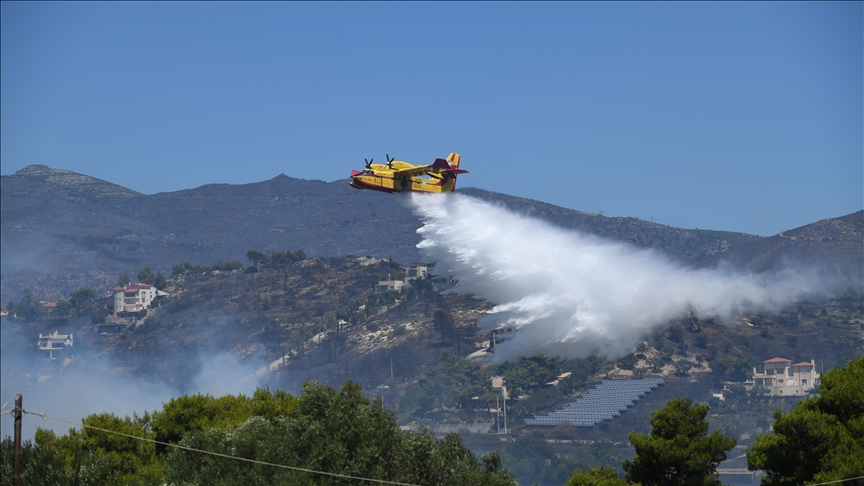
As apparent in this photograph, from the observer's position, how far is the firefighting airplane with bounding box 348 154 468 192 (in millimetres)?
67750

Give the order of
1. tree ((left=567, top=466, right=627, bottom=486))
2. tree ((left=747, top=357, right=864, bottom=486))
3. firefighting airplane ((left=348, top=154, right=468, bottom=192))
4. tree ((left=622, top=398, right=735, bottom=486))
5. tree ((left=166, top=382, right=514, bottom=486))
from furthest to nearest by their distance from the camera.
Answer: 1. firefighting airplane ((left=348, top=154, right=468, bottom=192))
2. tree ((left=166, top=382, right=514, bottom=486))
3. tree ((left=622, top=398, right=735, bottom=486))
4. tree ((left=567, top=466, right=627, bottom=486))
5. tree ((left=747, top=357, right=864, bottom=486))

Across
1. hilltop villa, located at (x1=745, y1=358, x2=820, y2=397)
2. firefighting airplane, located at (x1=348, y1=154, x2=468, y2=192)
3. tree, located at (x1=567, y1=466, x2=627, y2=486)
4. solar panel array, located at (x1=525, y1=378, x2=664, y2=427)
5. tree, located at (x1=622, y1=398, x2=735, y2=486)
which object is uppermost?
firefighting airplane, located at (x1=348, y1=154, x2=468, y2=192)

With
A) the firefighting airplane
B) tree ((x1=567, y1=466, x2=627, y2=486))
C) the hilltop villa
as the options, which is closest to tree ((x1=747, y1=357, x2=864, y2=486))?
tree ((x1=567, y1=466, x2=627, y2=486))

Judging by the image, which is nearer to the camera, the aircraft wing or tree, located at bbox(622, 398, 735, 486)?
tree, located at bbox(622, 398, 735, 486)

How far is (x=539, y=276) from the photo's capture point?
93.9m

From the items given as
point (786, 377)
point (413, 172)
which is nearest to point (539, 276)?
point (413, 172)

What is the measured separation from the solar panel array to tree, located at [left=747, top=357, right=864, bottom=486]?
124734 millimetres

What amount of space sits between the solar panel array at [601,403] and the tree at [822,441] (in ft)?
409

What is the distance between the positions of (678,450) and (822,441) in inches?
257

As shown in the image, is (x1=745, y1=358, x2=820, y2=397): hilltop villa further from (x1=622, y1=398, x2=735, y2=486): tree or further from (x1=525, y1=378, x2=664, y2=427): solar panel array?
(x1=622, y1=398, x2=735, y2=486): tree

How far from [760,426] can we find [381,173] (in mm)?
105271

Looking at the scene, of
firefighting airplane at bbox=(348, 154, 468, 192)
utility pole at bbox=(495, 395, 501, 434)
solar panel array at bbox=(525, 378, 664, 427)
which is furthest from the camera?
utility pole at bbox=(495, 395, 501, 434)

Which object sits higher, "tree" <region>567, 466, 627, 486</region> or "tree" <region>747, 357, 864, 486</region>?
"tree" <region>747, 357, 864, 486</region>

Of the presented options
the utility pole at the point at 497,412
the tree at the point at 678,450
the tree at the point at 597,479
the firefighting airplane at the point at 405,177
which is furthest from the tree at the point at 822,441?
the utility pole at the point at 497,412
